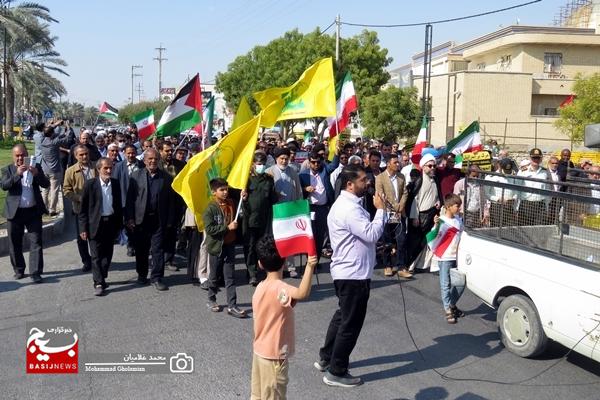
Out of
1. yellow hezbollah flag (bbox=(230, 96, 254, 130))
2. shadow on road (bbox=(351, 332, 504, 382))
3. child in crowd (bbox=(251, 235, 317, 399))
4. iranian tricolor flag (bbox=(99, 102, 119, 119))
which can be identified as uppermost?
iranian tricolor flag (bbox=(99, 102, 119, 119))

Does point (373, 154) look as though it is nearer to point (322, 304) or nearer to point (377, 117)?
point (322, 304)

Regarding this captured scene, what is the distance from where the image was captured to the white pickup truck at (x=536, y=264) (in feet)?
17.0

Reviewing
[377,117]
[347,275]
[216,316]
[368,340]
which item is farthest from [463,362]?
[377,117]

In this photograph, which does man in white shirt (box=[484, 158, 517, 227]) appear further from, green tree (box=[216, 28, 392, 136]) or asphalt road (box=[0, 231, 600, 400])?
green tree (box=[216, 28, 392, 136])

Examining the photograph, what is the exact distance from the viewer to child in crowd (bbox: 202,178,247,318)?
7074 millimetres

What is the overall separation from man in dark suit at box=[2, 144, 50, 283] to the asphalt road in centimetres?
30

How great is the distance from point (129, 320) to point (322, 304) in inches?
90.0

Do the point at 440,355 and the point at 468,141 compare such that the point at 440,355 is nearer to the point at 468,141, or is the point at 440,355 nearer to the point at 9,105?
the point at 468,141

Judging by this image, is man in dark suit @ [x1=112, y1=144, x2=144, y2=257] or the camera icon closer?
→ the camera icon

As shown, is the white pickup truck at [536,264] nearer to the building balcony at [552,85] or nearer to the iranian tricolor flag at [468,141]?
the iranian tricolor flag at [468,141]

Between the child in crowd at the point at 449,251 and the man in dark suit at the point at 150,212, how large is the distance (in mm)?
3532

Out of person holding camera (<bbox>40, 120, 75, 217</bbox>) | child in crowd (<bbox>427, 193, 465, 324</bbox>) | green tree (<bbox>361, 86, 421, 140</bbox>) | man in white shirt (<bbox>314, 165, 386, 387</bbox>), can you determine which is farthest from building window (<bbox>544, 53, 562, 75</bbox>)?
man in white shirt (<bbox>314, 165, 386, 387</bbox>)

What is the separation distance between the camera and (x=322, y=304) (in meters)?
7.61

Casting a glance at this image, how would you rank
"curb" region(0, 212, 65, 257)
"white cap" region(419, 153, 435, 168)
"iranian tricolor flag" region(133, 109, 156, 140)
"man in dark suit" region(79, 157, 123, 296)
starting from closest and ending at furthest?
"man in dark suit" region(79, 157, 123, 296), "white cap" region(419, 153, 435, 168), "curb" region(0, 212, 65, 257), "iranian tricolor flag" region(133, 109, 156, 140)
